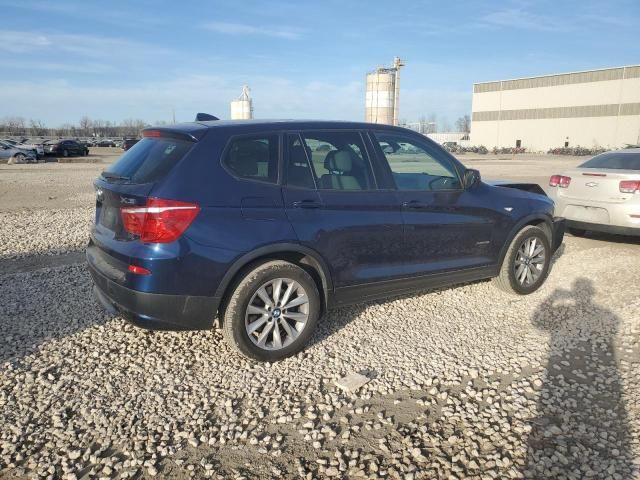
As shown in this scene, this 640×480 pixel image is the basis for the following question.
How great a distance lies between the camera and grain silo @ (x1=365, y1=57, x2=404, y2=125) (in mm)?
48688

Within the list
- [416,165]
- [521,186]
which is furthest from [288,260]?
[521,186]

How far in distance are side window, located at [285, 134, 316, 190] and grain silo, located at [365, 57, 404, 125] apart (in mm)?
46233

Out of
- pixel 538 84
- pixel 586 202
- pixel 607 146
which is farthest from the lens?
pixel 538 84

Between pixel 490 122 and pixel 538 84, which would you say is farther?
pixel 490 122

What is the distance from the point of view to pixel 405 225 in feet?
13.9

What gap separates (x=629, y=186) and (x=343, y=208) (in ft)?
16.6

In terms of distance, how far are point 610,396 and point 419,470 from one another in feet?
5.19

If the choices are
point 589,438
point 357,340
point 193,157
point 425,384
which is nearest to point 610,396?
point 589,438

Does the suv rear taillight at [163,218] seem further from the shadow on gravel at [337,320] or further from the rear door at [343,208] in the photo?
the shadow on gravel at [337,320]

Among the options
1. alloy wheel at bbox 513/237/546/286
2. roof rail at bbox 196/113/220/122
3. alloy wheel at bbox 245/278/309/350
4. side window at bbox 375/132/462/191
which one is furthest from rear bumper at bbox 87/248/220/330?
alloy wheel at bbox 513/237/546/286

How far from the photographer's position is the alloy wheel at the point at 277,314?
361 cm

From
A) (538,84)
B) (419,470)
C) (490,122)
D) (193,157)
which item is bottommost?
(419,470)

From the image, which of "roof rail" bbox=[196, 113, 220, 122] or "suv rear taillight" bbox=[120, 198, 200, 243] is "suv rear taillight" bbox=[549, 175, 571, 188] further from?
"suv rear taillight" bbox=[120, 198, 200, 243]

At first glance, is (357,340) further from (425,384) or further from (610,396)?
(610,396)
